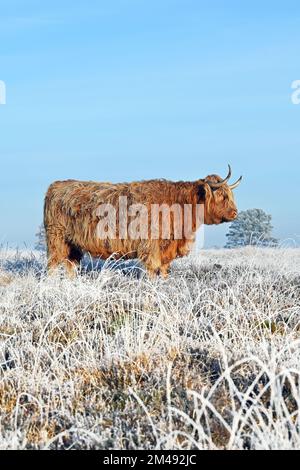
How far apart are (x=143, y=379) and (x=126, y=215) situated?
6.52m

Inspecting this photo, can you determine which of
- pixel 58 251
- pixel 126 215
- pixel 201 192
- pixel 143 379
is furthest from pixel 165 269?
pixel 143 379

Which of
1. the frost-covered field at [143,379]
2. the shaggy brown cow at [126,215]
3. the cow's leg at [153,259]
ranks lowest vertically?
the frost-covered field at [143,379]

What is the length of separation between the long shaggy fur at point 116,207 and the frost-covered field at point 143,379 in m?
4.34

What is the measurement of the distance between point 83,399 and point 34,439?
0.50 m

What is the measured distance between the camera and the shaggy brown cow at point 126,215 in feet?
35.2

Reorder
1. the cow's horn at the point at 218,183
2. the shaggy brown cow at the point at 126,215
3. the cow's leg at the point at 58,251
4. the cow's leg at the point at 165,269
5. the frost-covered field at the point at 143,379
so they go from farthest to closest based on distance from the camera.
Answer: the cow's leg at the point at 58,251, the cow's horn at the point at 218,183, the shaggy brown cow at the point at 126,215, the cow's leg at the point at 165,269, the frost-covered field at the point at 143,379

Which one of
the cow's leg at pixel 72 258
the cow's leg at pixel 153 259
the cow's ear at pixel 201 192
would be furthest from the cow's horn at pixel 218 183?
the cow's leg at pixel 72 258

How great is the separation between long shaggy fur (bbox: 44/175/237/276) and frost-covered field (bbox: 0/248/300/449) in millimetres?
4336

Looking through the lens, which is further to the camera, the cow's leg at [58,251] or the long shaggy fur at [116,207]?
the cow's leg at [58,251]

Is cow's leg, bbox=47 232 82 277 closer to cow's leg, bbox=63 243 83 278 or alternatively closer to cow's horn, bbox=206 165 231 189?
cow's leg, bbox=63 243 83 278

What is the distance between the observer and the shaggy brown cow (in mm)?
10727

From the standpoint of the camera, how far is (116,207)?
35.3 feet

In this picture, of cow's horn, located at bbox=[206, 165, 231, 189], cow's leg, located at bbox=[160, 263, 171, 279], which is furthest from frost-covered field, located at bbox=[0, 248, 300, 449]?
cow's horn, located at bbox=[206, 165, 231, 189]

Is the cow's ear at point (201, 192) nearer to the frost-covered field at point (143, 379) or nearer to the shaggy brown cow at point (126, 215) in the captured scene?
the shaggy brown cow at point (126, 215)
